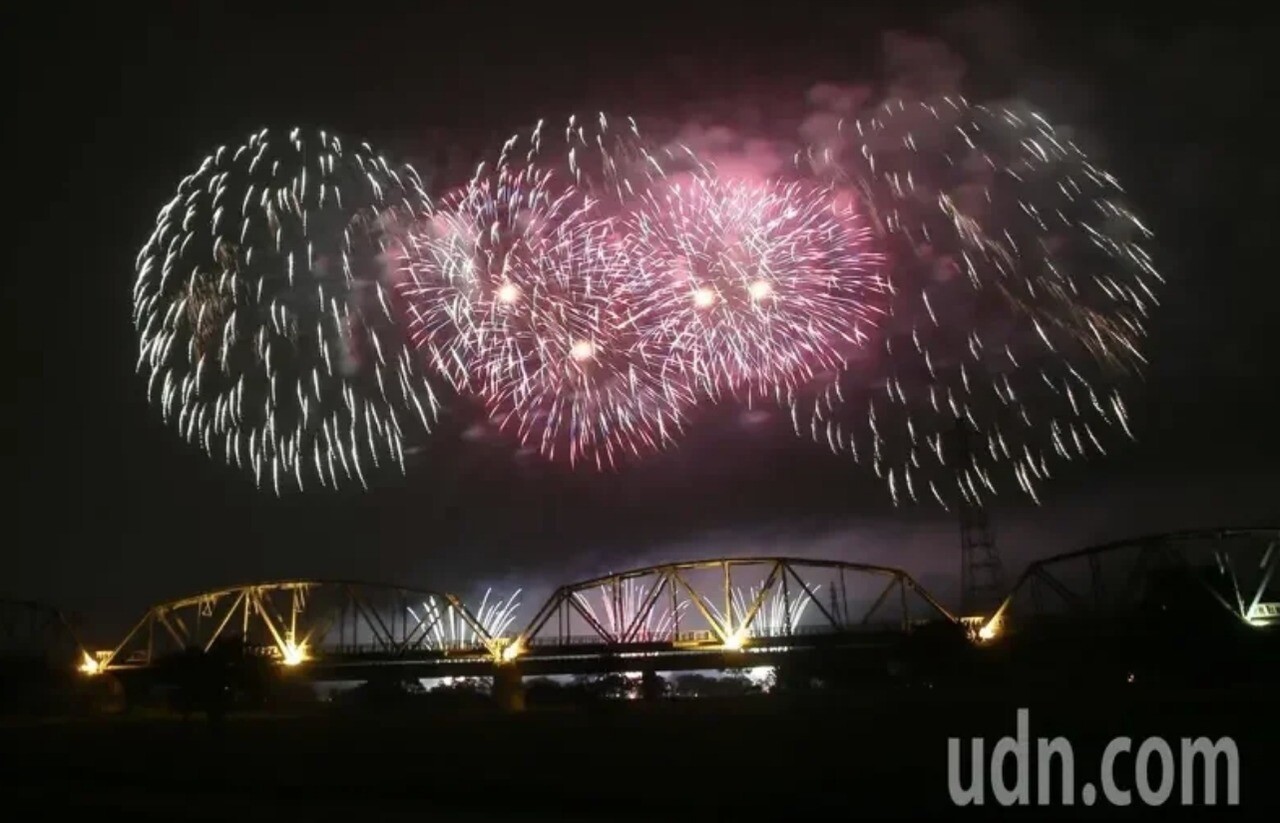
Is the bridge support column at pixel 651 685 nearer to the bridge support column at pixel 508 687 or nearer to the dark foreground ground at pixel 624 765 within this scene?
the bridge support column at pixel 508 687

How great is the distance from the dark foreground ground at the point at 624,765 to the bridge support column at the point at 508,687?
4815cm

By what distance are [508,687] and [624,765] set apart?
85696 millimetres

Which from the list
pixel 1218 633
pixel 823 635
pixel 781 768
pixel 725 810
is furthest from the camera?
pixel 823 635

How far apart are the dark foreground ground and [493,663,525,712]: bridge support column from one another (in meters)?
48.1

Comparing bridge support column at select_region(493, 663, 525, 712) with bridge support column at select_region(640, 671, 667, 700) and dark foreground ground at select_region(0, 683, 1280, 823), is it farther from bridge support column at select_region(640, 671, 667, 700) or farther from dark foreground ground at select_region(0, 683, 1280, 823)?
dark foreground ground at select_region(0, 683, 1280, 823)

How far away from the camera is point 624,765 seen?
119 ft

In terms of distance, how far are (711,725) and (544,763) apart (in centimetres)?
1796

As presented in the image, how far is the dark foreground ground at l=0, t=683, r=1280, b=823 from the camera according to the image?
88.9ft

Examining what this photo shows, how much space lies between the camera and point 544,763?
3838 cm

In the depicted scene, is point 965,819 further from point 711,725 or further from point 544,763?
point 711,725

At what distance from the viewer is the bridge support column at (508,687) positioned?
112 m

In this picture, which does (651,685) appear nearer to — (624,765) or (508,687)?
(508,687)

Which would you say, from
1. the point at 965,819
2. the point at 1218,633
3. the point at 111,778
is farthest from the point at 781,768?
the point at 1218,633

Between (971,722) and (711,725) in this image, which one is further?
(711,725)
